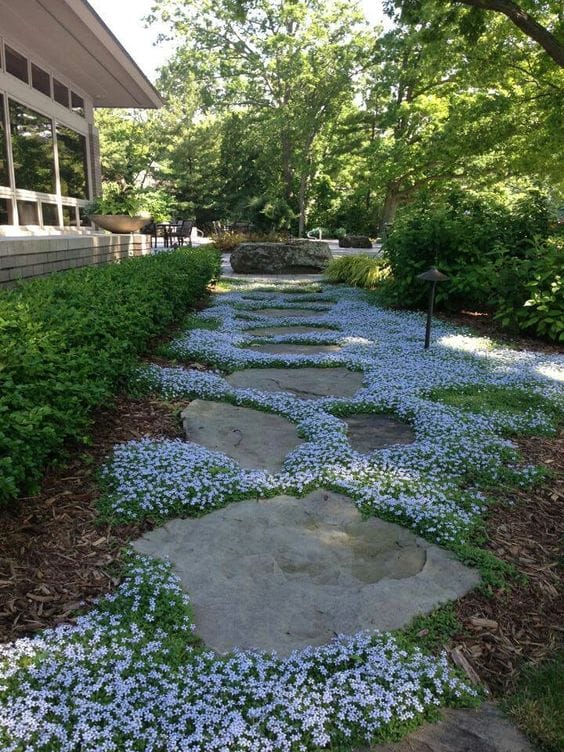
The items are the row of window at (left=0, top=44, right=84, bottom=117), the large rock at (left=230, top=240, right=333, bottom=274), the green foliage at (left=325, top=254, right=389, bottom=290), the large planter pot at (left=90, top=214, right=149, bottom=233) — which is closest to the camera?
the row of window at (left=0, top=44, right=84, bottom=117)

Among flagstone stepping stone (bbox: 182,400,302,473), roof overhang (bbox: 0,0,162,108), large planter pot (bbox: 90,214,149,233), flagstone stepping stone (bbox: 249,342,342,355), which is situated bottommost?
flagstone stepping stone (bbox: 249,342,342,355)

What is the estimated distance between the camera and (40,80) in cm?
1034

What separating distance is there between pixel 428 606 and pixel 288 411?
7.35 ft

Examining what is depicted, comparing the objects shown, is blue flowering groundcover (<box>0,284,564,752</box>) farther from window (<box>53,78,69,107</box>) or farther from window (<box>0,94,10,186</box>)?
window (<box>53,78,69,107</box>)

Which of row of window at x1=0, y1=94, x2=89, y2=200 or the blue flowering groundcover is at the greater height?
row of window at x1=0, y1=94, x2=89, y2=200

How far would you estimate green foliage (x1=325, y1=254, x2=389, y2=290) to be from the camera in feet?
40.8

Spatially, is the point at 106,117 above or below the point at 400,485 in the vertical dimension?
above

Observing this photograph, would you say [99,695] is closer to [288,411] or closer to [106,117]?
[288,411]

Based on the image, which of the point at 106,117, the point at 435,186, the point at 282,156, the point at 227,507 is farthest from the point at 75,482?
the point at 106,117

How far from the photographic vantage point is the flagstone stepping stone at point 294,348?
6438 mm

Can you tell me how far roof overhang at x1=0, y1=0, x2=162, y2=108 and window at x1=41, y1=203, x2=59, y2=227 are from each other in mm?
2560

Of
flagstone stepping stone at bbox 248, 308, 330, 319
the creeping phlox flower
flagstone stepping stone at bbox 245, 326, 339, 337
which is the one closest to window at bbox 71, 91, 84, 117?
flagstone stepping stone at bbox 248, 308, 330, 319

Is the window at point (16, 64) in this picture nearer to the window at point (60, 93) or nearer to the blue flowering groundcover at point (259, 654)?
the window at point (60, 93)

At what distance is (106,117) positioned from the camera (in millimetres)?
36250
